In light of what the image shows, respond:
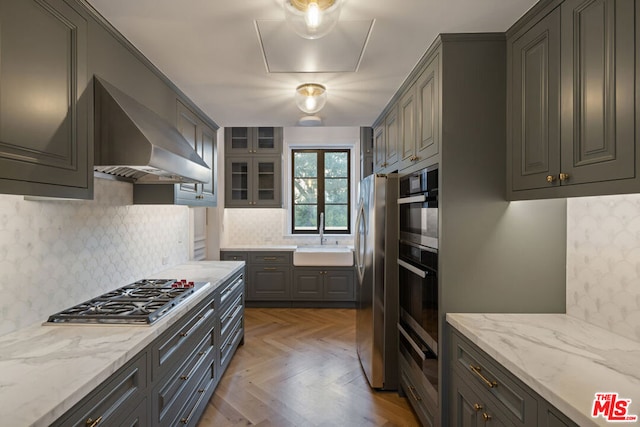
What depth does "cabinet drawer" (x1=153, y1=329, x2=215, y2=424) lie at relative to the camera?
1735mm

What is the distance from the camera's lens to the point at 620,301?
1.57 m

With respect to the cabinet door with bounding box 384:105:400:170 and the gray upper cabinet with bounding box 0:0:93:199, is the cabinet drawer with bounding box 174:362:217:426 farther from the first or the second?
the cabinet door with bounding box 384:105:400:170

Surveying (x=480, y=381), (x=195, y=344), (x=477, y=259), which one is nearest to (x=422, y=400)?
(x=480, y=381)

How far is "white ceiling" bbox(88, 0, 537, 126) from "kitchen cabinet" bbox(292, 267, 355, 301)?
109 inches

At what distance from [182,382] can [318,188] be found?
3998mm

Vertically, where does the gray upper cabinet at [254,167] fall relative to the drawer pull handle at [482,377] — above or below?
above

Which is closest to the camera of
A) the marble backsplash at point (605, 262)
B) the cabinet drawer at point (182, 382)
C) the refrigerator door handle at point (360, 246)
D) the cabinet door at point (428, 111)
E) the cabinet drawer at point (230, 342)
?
the marble backsplash at point (605, 262)

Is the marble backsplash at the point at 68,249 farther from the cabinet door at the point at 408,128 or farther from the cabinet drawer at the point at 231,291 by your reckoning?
the cabinet door at the point at 408,128

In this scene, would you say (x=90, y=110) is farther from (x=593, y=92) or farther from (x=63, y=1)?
(x=593, y=92)

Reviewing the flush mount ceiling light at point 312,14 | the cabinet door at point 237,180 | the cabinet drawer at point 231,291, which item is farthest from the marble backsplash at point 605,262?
the cabinet door at point 237,180

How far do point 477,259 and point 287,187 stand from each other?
401 centimetres

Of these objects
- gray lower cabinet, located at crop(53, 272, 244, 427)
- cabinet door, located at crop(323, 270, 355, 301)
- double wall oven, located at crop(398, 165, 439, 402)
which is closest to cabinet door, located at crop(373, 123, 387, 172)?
double wall oven, located at crop(398, 165, 439, 402)

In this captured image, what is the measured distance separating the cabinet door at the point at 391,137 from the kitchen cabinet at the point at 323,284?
7.43 ft

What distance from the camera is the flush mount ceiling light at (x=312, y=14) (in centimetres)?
142
